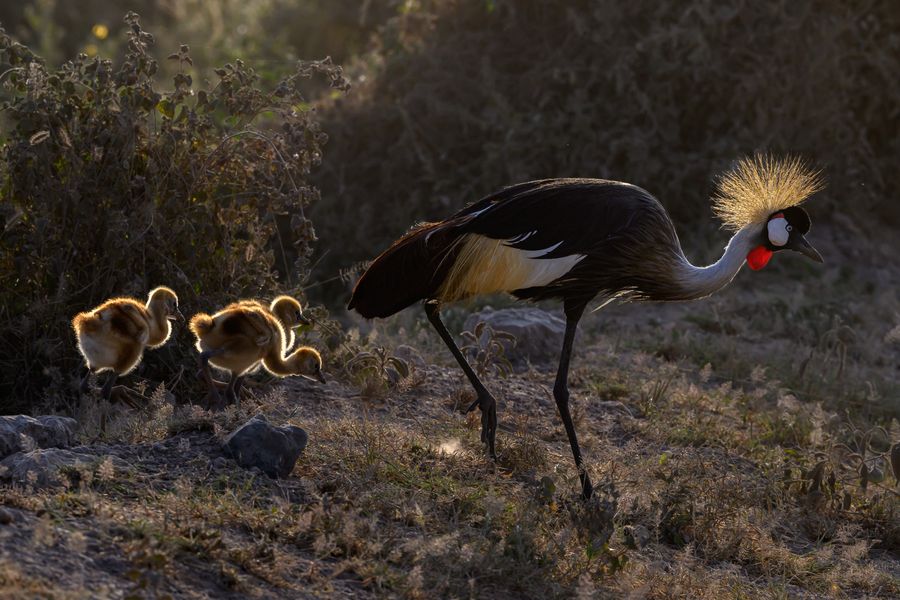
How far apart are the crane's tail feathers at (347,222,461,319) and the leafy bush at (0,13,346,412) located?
636 mm

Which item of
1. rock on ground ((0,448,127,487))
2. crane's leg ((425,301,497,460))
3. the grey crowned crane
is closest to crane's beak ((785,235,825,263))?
the grey crowned crane

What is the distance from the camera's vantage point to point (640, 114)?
31.6 feet

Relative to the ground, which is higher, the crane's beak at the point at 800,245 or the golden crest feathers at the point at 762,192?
the golden crest feathers at the point at 762,192

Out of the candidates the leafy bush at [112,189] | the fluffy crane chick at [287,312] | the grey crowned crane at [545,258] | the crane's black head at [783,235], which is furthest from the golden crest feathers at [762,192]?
the fluffy crane chick at [287,312]

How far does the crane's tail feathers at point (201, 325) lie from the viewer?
520 centimetres

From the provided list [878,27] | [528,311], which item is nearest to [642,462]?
[528,311]

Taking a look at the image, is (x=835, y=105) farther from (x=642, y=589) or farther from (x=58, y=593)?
(x=58, y=593)

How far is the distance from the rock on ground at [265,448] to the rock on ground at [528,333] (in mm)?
2614

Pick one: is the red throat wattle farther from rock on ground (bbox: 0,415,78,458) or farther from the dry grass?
rock on ground (bbox: 0,415,78,458)

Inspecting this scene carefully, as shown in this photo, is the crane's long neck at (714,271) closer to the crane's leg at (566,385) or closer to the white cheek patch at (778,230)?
the white cheek patch at (778,230)

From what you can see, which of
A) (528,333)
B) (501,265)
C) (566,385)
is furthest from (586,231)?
(528,333)

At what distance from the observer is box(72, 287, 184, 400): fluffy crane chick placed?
197 inches

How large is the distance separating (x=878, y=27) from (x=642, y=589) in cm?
710

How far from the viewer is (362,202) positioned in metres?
9.91
